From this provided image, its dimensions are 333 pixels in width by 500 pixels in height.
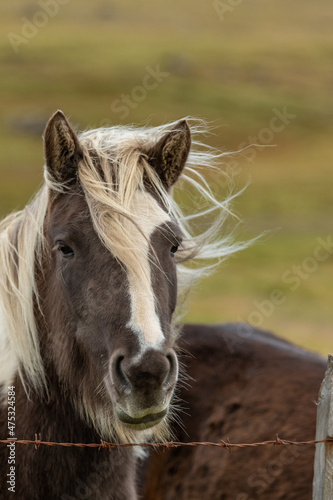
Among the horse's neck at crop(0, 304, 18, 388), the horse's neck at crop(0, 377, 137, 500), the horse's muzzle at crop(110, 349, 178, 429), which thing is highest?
the horse's muzzle at crop(110, 349, 178, 429)

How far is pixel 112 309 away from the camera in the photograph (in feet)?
10.9

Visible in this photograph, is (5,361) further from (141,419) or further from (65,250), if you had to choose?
(141,419)

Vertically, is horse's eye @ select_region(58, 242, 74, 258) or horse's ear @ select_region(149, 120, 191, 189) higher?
horse's ear @ select_region(149, 120, 191, 189)

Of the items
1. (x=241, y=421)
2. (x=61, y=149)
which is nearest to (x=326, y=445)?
(x=61, y=149)

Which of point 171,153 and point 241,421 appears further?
point 241,421

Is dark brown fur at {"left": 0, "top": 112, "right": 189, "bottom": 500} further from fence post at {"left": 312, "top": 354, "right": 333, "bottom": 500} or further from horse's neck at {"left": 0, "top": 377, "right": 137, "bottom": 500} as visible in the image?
fence post at {"left": 312, "top": 354, "right": 333, "bottom": 500}

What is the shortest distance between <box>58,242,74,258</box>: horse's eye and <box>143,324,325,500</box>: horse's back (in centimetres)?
189

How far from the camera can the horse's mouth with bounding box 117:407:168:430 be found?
10.6 feet

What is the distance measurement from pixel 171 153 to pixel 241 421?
8.30 feet

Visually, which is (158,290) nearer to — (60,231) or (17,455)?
(60,231)

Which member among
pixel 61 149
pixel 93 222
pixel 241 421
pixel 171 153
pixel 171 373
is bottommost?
pixel 241 421

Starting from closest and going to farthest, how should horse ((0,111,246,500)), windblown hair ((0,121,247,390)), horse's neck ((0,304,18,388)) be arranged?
horse ((0,111,246,500)), windblown hair ((0,121,247,390)), horse's neck ((0,304,18,388))

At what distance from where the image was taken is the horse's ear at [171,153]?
12.8 feet

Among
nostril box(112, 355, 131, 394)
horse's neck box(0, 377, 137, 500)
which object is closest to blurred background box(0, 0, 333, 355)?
horse's neck box(0, 377, 137, 500)
